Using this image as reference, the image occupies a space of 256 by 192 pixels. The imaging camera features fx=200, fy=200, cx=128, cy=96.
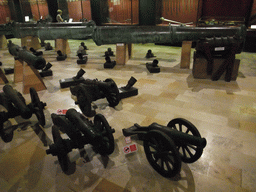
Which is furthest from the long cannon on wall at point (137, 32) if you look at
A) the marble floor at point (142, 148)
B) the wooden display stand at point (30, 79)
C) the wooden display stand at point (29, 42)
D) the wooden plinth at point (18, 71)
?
the wooden display stand at point (30, 79)

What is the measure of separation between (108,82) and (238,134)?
2.11m

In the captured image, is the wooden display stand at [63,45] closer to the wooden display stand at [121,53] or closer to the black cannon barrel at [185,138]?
the wooden display stand at [121,53]

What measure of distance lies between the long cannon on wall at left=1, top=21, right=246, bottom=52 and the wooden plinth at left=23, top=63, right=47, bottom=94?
2643mm

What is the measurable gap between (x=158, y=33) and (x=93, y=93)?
343cm

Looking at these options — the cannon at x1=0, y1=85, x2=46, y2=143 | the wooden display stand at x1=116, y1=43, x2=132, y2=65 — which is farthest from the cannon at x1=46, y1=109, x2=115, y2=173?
the wooden display stand at x1=116, y1=43, x2=132, y2=65

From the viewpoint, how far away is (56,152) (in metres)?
2.05

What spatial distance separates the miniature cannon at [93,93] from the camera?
3211 millimetres

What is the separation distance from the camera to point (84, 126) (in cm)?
214

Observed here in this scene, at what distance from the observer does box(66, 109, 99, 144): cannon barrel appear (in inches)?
80.7

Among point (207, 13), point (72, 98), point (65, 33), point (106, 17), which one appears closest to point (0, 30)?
point (65, 33)

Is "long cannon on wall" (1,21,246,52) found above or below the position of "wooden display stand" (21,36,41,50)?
above

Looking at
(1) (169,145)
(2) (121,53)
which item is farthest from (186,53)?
(1) (169,145)

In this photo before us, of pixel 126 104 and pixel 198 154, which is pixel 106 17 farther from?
pixel 198 154

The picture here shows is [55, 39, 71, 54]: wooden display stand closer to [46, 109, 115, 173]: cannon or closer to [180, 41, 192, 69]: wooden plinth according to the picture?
[180, 41, 192, 69]: wooden plinth
